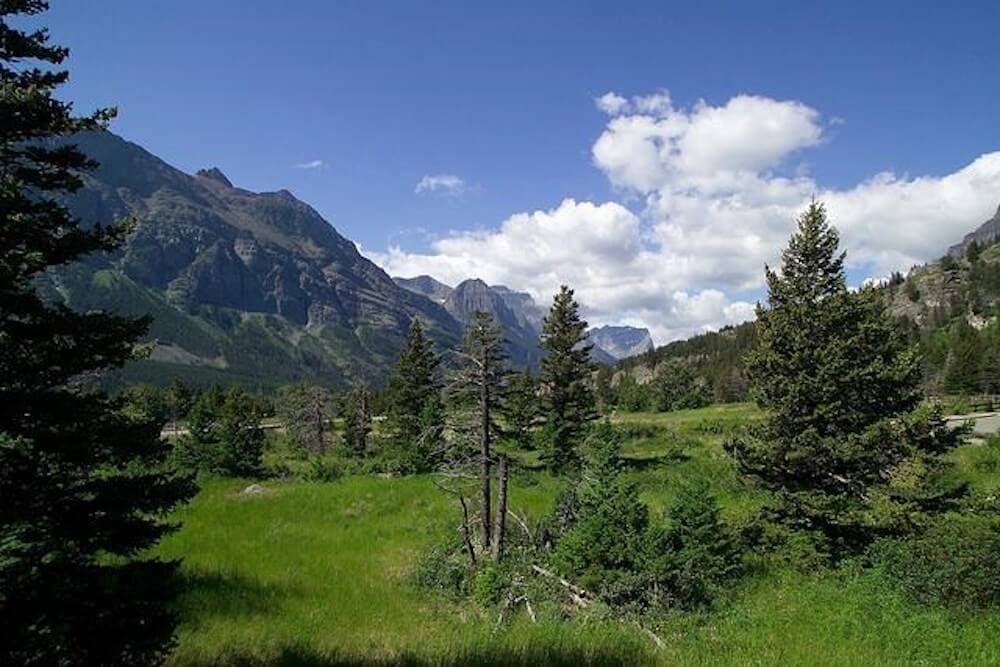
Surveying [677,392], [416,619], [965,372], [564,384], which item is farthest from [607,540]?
[677,392]

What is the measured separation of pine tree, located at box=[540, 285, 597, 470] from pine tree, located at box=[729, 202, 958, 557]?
2067cm

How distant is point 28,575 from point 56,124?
Answer: 5.02 m

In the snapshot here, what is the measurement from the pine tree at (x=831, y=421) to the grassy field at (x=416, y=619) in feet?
6.69

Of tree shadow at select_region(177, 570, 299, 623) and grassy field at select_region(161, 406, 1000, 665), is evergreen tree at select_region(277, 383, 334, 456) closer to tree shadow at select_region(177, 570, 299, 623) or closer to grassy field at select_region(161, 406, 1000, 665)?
grassy field at select_region(161, 406, 1000, 665)

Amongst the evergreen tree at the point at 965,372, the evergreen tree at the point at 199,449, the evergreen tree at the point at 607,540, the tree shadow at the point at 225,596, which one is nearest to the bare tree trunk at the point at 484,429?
the evergreen tree at the point at 607,540

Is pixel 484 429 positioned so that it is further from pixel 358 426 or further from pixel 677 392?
pixel 677 392

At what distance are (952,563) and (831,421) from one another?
467 centimetres

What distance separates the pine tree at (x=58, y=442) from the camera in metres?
5.89

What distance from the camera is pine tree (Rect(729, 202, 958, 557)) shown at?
15.6m

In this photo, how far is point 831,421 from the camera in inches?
632

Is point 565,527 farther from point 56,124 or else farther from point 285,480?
point 285,480

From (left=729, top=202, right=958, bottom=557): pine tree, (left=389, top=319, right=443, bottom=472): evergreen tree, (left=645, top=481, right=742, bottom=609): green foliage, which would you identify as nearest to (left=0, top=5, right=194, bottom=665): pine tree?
(left=645, top=481, right=742, bottom=609): green foliage

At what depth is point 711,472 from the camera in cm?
3472

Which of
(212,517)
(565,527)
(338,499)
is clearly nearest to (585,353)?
(338,499)
